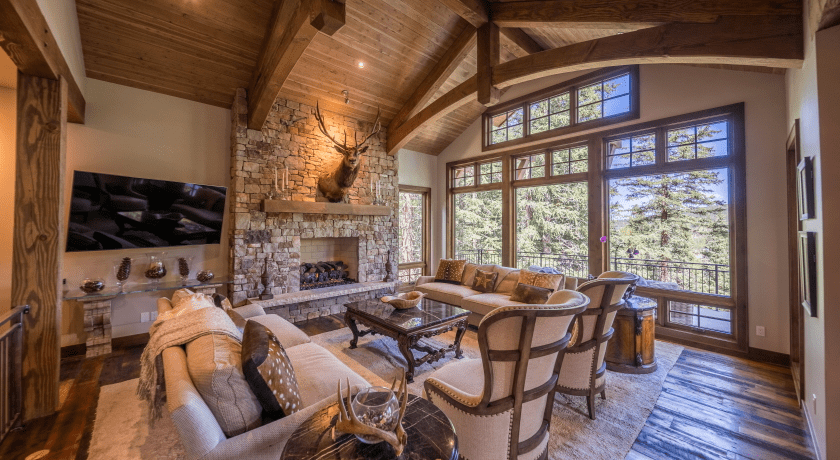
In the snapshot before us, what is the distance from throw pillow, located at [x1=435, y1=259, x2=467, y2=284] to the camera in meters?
5.52

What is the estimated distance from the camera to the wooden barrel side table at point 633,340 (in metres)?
3.22

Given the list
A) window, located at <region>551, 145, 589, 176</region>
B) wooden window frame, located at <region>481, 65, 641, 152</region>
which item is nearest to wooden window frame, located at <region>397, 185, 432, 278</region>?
wooden window frame, located at <region>481, 65, 641, 152</region>

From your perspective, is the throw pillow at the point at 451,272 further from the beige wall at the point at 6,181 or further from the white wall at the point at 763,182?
the beige wall at the point at 6,181

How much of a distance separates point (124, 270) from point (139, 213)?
685mm

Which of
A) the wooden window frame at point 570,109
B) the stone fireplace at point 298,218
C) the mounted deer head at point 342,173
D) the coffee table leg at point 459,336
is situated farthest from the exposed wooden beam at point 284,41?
the wooden window frame at point 570,109

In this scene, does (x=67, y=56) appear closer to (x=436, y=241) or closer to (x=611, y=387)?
(x=611, y=387)

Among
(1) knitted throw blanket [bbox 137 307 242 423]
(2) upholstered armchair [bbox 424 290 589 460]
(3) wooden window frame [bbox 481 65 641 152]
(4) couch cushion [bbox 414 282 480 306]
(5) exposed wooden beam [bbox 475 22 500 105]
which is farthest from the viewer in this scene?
(4) couch cushion [bbox 414 282 480 306]

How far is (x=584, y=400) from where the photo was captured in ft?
9.15

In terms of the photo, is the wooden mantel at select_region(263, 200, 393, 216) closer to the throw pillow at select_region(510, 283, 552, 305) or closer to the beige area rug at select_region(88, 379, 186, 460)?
the beige area rug at select_region(88, 379, 186, 460)

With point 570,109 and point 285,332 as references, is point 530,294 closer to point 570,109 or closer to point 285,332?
point 285,332

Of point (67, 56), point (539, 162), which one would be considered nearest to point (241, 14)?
point (67, 56)

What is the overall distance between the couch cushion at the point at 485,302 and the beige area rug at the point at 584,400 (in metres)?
0.43

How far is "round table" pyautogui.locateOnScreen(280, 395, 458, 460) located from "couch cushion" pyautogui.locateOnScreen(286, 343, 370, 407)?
51cm

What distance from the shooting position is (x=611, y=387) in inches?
118
